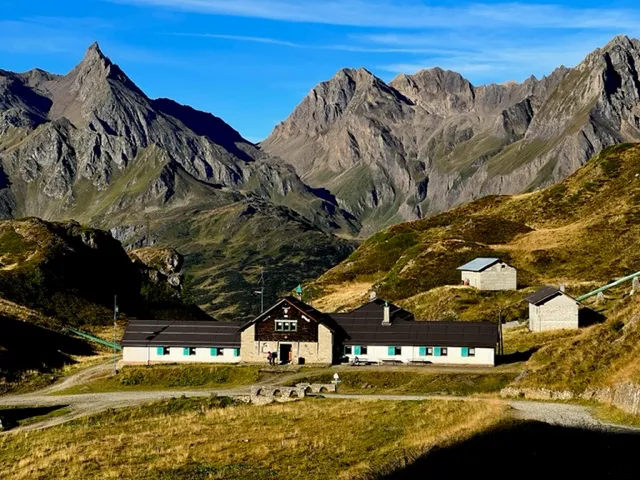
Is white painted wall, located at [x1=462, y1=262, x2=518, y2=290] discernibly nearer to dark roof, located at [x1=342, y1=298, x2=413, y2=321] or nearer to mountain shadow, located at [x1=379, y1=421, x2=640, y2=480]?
dark roof, located at [x1=342, y1=298, x2=413, y2=321]

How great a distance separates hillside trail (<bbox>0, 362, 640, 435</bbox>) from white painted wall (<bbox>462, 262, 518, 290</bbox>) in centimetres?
6090

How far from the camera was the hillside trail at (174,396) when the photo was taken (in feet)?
130

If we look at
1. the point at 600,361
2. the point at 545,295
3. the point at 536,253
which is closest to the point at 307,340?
the point at 545,295

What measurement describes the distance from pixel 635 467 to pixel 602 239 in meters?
143

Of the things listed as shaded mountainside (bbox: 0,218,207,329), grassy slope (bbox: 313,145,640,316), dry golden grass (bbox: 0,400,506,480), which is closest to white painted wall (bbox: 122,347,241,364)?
dry golden grass (bbox: 0,400,506,480)

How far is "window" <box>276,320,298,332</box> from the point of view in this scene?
282 ft

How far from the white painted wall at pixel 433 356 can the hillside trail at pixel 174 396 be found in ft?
35.3

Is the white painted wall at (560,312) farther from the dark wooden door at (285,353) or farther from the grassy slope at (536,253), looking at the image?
the dark wooden door at (285,353)

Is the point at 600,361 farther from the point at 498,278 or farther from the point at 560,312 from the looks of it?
the point at 498,278

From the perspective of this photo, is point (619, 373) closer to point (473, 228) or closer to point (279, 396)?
point (279, 396)

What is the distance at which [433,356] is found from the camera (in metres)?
83.3

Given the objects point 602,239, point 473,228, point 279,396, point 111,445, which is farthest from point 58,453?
point 473,228

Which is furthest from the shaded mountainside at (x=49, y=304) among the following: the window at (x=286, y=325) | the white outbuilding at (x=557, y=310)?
the white outbuilding at (x=557, y=310)

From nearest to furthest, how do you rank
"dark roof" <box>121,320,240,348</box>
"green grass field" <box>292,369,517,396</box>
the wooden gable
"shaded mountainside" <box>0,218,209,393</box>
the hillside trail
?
the hillside trail, "green grass field" <box>292,369,517,396</box>, the wooden gable, "dark roof" <box>121,320,240,348</box>, "shaded mountainside" <box>0,218,209,393</box>
